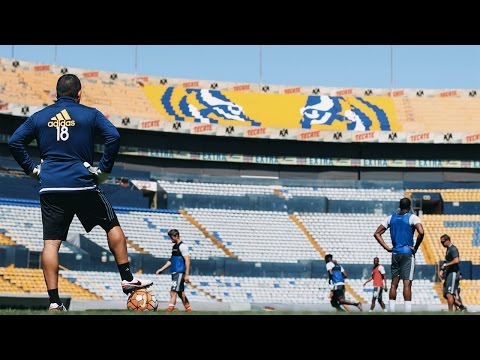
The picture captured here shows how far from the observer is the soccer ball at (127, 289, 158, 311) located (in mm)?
10352

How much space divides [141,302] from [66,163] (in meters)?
2.26

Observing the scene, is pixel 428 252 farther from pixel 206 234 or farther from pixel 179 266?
pixel 179 266

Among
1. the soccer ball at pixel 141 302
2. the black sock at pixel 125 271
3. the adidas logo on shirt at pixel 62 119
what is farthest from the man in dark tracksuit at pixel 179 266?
the adidas logo on shirt at pixel 62 119

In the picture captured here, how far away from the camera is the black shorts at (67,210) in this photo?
8.95 metres

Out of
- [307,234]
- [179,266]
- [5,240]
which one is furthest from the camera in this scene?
[307,234]

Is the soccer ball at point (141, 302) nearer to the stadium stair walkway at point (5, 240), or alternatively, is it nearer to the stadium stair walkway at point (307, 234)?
the stadium stair walkway at point (5, 240)

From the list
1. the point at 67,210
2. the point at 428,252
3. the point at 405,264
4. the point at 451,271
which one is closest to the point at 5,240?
the point at 428,252

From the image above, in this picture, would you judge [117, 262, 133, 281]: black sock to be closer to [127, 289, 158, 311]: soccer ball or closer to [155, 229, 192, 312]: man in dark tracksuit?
[127, 289, 158, 311]: soccer ball

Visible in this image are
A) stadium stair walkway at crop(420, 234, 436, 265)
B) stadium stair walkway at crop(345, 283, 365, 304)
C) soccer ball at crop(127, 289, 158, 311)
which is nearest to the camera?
soccer ball at crop(127, 289, 158, 311)

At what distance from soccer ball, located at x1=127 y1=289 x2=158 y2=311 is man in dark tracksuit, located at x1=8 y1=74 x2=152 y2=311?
138 centimetres

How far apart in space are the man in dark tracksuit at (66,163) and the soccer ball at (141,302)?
1378mm

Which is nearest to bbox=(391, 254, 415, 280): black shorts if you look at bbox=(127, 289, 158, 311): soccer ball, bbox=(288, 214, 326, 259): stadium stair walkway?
bbox=(127, 289, 158, 311): soccer ball

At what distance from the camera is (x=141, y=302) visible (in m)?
10.5
